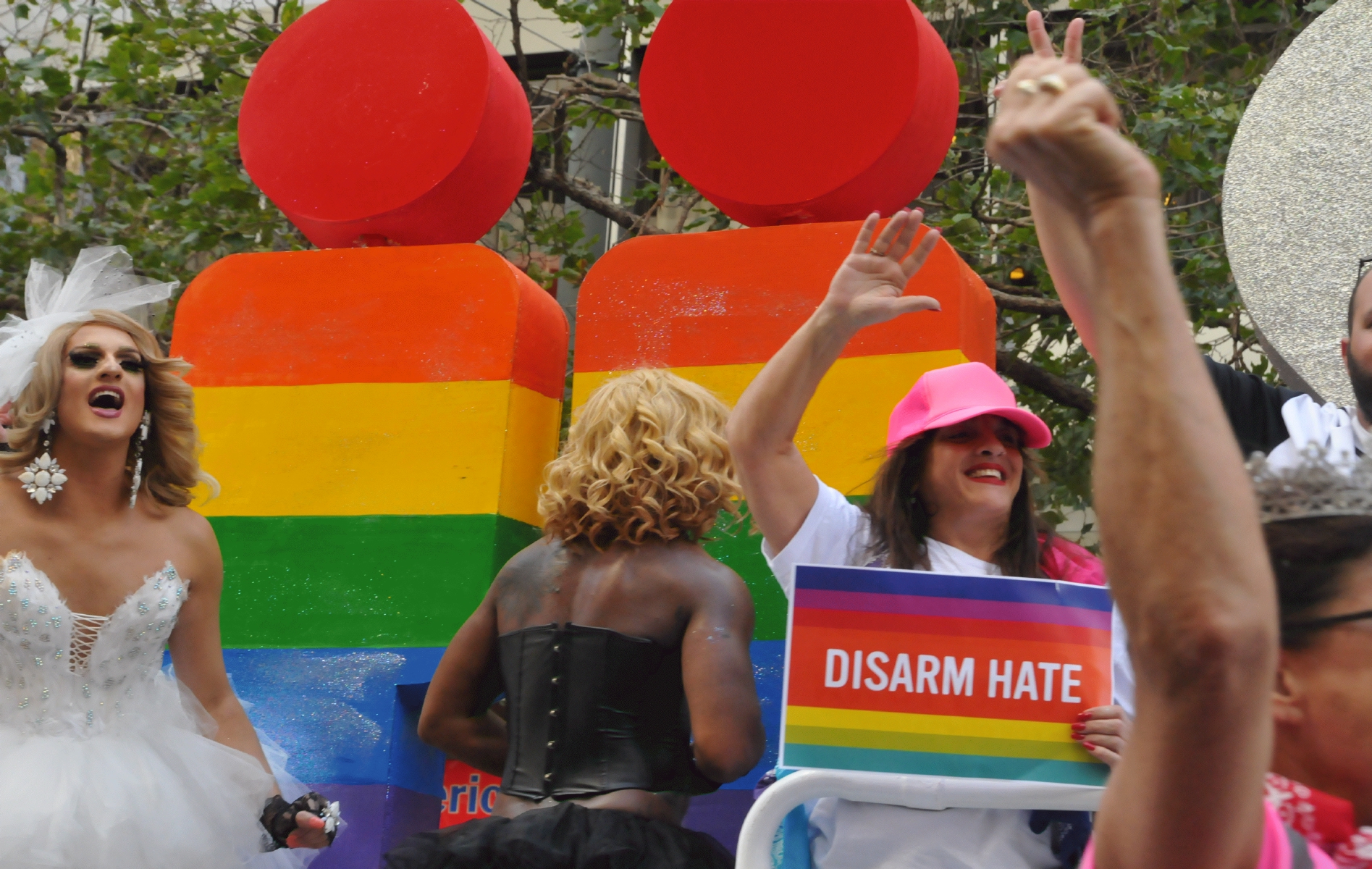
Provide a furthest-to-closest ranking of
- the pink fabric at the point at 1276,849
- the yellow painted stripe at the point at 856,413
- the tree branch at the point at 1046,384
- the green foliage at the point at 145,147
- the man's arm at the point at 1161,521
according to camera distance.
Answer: the green foliage at the point at 145,147 → the tree branch at the point at 1046,384 → the yellow painted stripe at the point at 856,413 → the pink fabric at the point at 1276,849 → the man's arm at the point at 1161,521

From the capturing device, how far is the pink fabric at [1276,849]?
3.39ft

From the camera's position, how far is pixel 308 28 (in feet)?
12.9

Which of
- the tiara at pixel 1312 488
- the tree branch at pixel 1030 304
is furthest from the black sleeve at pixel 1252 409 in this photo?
the tree branch at pixel 1030 304

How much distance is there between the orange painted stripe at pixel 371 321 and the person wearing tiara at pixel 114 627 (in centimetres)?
41

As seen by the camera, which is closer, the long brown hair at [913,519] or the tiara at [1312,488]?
the tiara at [1312,488]

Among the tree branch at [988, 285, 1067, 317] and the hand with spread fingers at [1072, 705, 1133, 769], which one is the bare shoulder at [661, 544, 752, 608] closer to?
the hand with spread fingers at [1072, 705, 1133, 769]

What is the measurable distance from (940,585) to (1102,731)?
1.04 feet

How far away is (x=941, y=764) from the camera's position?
205 cm

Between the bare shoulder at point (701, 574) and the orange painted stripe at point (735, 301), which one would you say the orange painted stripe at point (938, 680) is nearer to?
the bare shoulder at point (701, 574)

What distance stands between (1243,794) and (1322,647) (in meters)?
0.27

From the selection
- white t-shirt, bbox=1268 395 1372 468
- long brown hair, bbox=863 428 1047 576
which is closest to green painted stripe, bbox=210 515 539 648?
long brown hair, bbox=863 428 1047 576

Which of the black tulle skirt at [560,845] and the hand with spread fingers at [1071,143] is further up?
the hand with spread fingers at [1071,143]

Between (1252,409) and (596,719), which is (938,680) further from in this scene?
(1252,409)

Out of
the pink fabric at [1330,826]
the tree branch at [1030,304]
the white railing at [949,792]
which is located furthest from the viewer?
the tree branch at [1030,304]
